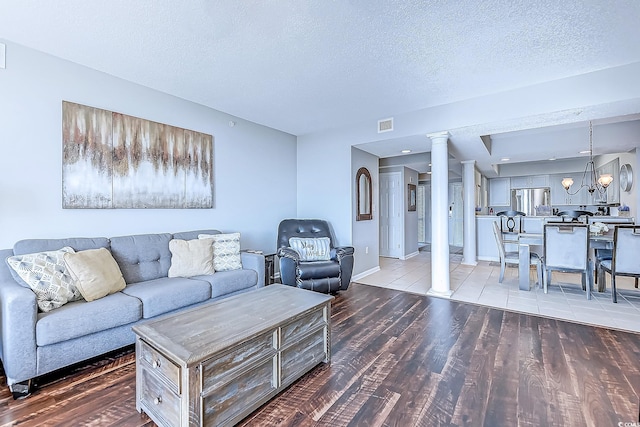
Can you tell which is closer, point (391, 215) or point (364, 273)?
point (364, 273)

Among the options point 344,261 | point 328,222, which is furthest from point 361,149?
point 344,261

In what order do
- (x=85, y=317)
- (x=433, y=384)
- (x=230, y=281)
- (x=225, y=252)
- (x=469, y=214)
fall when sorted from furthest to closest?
(x=469, y=214), (x=225, y=252), (x=230, y=281), (x=85, y=317), (x=433, y=384)

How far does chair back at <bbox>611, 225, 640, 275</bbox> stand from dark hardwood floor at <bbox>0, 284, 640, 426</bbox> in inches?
47.2

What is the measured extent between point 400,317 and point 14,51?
13.6ft

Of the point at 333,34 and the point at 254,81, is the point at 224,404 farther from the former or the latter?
the point at 254,81

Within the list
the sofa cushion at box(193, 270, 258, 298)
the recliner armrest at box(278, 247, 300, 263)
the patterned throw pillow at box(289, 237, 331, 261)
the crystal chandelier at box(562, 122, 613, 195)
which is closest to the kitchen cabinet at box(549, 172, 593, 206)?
the crystal chandelier at box(562, 122, 613, 195)

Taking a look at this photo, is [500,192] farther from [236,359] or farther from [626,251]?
[236,359]

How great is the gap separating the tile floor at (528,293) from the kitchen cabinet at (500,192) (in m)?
3.81

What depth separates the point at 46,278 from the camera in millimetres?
2029

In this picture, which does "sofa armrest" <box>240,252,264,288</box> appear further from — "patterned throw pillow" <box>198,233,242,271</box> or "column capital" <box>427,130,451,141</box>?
"column capital" <box>427,130,451,141</box>

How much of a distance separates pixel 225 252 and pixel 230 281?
0.41 meters

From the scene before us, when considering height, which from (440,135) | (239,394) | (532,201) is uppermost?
(440,135)

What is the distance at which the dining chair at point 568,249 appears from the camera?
11.8 feet

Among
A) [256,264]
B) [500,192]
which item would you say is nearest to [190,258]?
[256,264]
